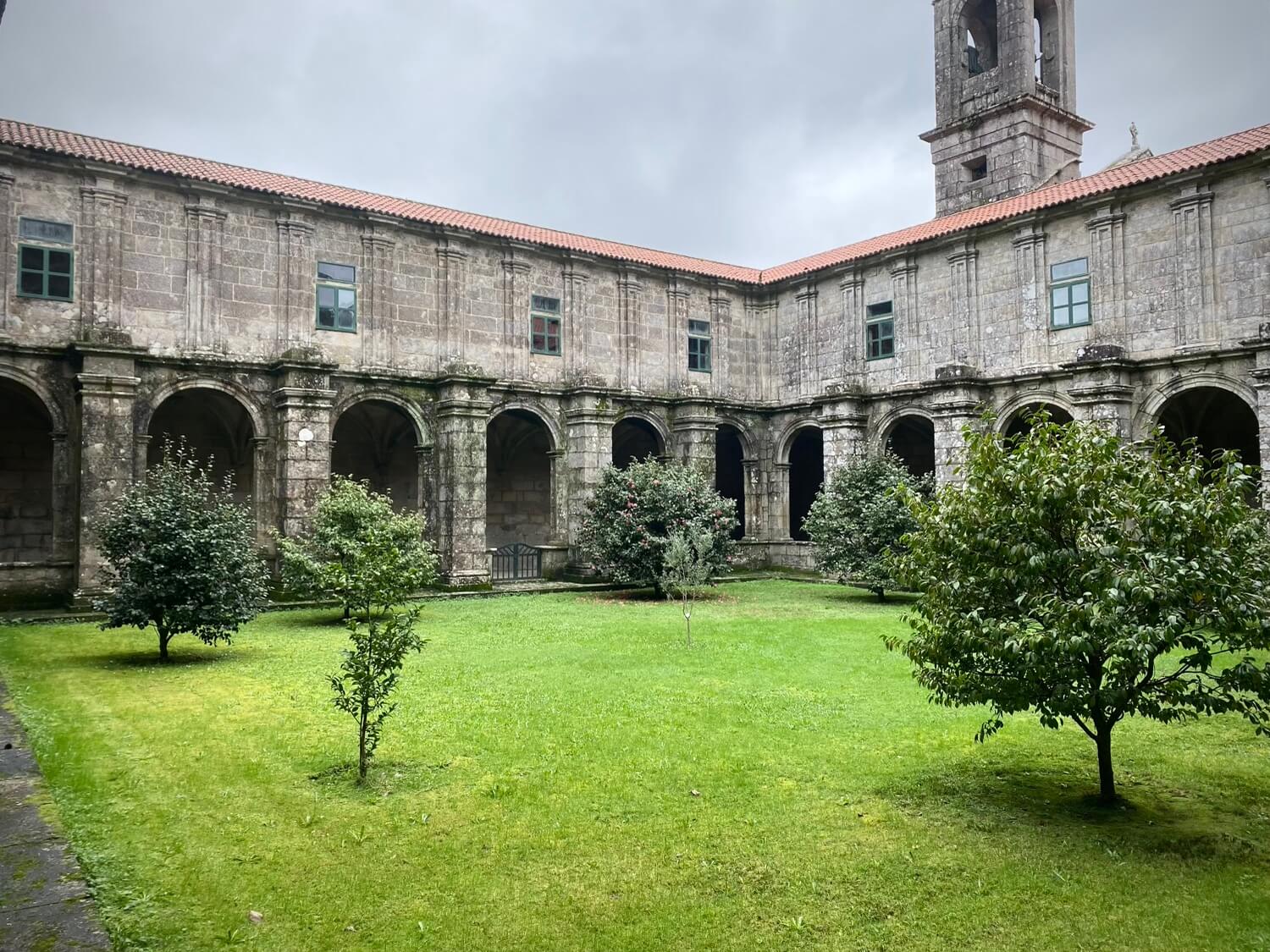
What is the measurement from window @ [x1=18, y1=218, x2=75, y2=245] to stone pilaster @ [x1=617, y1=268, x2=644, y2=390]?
11.5m

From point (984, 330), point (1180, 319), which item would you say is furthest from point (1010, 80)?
point (1180, 319)

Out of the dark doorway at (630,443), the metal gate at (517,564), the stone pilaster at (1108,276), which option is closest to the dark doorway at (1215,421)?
the stone pilaster at (1108,276)

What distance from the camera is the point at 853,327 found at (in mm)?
22484

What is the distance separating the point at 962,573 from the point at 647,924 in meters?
3.00

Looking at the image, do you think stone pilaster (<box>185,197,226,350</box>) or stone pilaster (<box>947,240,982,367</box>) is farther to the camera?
stone pilaster (<box>947,240,982,367</box>)

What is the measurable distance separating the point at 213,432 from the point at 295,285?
5.23 meters

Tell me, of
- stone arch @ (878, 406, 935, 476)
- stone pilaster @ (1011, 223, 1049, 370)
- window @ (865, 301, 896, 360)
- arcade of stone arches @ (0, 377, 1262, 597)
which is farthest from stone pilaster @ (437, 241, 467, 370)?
stone arch @ (878, 406, 935, 476)

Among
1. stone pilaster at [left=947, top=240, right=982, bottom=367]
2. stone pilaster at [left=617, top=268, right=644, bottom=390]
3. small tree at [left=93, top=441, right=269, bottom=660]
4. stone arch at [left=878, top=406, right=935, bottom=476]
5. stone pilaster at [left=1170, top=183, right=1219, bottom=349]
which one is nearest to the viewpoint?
small tree at [left=93, top=441, right=269, bottom=660]

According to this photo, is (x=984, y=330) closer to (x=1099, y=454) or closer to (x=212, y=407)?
(x=1099, y=454)

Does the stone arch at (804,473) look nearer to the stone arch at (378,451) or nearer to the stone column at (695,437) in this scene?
the stone column at (695,437)

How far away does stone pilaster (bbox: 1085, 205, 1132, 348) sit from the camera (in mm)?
17469

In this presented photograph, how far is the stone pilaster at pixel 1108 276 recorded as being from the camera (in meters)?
17.5

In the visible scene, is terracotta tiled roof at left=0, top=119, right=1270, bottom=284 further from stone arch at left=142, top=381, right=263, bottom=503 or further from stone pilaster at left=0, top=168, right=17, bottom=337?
stone arch at left=142, top=381, right=263, bottom=503

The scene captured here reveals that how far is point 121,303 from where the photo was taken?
53.4 ft
